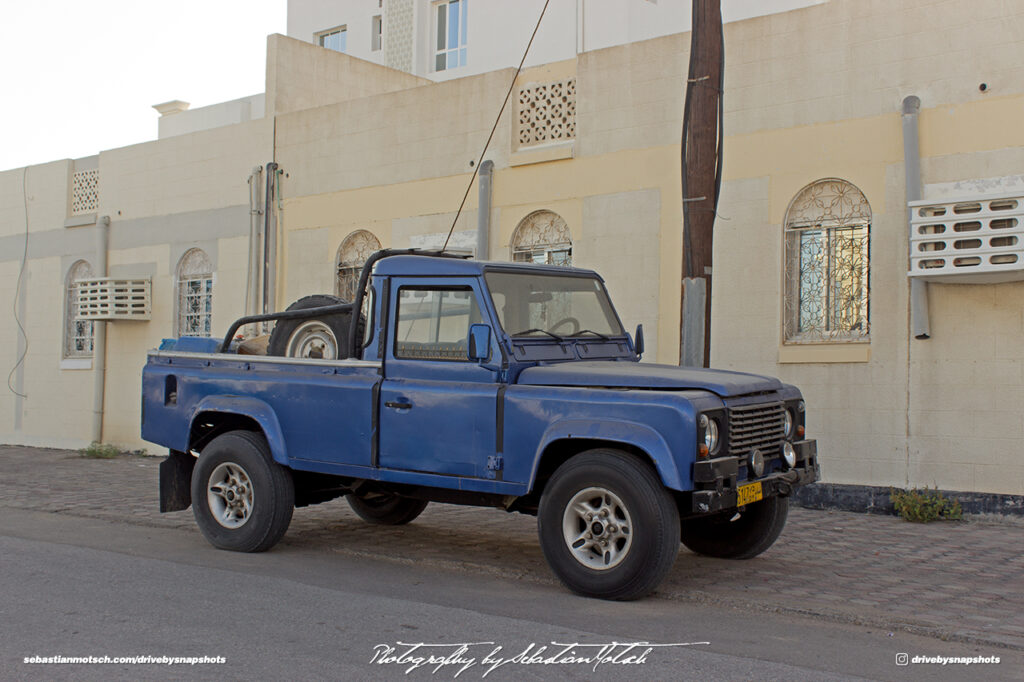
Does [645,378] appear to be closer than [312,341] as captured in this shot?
Yes

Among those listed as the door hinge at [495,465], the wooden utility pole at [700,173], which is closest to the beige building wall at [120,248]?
the wooden utility pole at [700,173]

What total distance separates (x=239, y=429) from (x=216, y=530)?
32.0 inches

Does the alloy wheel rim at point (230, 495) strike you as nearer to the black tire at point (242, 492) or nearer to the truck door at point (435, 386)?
the black tire at point (242, 492)

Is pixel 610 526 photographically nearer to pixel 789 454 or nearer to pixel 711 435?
pixel 711 435

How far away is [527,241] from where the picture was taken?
46.3 feet

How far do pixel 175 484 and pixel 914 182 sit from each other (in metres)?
7.47

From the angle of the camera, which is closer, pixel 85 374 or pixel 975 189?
pixel 975 189

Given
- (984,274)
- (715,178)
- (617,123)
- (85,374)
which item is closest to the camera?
(715,178)

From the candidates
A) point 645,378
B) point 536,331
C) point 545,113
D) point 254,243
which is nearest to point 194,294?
point 254,243

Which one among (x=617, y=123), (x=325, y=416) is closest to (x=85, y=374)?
(x=617, y=123)

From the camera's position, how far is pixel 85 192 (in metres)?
20.3

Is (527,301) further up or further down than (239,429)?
further up

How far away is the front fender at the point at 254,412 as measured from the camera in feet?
26.9

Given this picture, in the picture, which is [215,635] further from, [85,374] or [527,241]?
[85,374]
